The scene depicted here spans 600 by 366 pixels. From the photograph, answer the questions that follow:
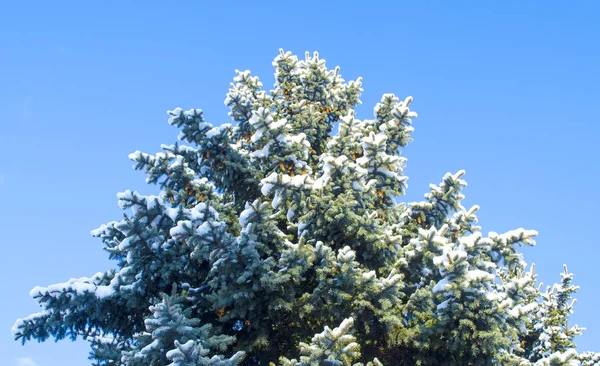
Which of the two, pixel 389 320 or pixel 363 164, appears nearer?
pixel 389 320

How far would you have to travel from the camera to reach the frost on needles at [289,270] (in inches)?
361

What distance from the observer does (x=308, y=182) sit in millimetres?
10148

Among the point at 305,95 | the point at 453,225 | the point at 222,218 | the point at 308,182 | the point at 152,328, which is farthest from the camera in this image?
the point at 305,95

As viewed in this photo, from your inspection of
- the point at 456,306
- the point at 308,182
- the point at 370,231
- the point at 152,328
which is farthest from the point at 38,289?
the point at 456,306

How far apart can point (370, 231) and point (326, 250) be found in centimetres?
133

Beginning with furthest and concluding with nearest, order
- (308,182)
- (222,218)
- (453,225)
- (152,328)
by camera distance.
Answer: (453,225) → (222,218) → (308,182) → (152,328)

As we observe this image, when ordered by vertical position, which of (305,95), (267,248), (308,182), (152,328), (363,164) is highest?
(305,95)

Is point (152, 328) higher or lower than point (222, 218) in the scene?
lower

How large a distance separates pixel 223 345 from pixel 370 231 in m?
3.36

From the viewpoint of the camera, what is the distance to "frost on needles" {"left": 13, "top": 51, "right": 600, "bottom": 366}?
9172mm

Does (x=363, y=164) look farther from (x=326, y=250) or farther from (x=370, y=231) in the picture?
(x=326, y=250)

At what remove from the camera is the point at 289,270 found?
32.1 ft

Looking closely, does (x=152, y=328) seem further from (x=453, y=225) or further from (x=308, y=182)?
(x=453, y=225)

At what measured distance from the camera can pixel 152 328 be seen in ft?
28.0
